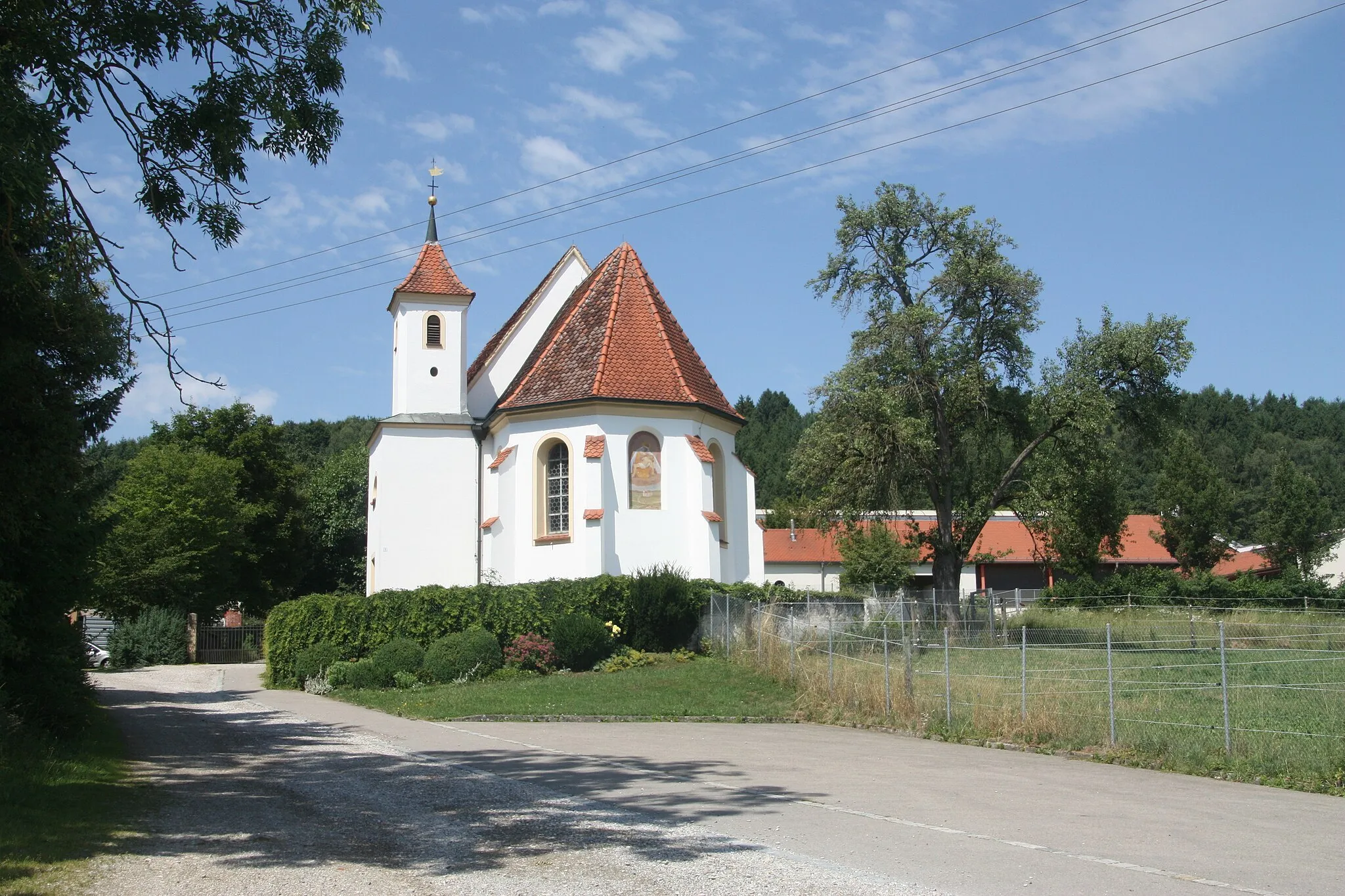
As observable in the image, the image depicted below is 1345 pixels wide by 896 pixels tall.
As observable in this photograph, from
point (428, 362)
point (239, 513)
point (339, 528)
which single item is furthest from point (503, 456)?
point (339, 528)

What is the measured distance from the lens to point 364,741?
612 inches

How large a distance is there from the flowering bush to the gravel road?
11088 mm

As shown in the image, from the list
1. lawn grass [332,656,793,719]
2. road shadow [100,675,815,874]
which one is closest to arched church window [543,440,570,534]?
lawn grass [332,656,793,719]

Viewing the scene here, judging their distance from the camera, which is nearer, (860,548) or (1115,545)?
(1115,545)

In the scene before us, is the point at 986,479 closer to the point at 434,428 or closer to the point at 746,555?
the point at 746,555

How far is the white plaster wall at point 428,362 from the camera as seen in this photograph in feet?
109

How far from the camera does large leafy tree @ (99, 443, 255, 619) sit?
A: 148 feet

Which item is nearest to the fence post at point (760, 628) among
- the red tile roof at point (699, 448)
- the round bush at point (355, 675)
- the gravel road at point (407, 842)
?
the red tile roof at point (699, 448)

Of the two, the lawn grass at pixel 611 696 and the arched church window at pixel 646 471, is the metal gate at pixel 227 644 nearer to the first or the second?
the lawn grass at pixel 611 696

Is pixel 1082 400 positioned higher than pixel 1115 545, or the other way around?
pixel 1082 400

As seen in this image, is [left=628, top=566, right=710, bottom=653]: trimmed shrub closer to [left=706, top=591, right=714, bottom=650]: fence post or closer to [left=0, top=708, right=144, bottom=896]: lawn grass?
[left=706, top=591, right=714, bottom=650]: fence post

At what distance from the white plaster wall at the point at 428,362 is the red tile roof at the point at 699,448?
7.66 meters

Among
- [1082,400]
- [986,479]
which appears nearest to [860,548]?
[986,479]

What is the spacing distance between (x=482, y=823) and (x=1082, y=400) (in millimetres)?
29225
